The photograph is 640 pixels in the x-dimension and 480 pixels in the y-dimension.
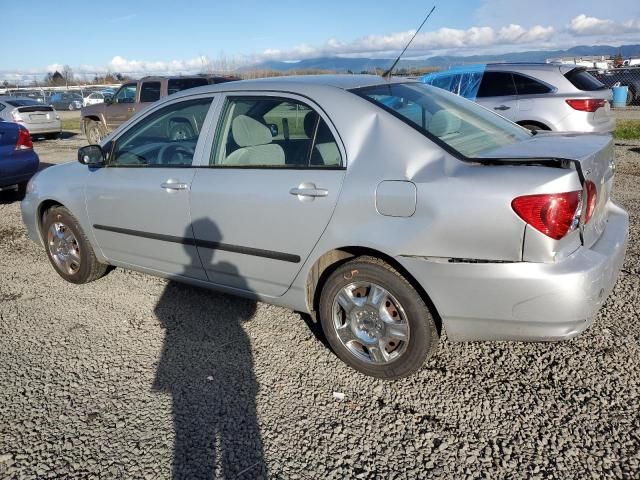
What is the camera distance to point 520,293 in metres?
2.42

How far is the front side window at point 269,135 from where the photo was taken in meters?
3.04

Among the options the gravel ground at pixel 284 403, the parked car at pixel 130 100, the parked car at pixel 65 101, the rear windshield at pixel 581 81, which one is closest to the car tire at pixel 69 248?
the gravel ground at pixel 284 403

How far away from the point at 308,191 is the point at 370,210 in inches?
15.9

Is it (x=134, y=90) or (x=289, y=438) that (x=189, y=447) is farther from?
A: (x=134, y=90)

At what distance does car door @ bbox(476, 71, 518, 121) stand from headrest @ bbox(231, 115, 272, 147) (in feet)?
19.3

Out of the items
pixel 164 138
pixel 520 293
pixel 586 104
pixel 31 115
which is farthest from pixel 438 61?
pixel 31 115

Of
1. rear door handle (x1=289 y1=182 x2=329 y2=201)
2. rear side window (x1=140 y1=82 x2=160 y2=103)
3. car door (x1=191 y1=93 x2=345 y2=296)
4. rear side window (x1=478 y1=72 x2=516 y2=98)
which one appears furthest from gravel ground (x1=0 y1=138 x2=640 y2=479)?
rear side window (x1=140 y1=82 x2=160 y2=103)

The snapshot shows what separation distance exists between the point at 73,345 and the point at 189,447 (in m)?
1.53

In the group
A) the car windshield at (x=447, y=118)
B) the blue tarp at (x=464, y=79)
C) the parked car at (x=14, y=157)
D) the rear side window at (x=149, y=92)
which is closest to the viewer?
the car windshield at (x=447, y=118)

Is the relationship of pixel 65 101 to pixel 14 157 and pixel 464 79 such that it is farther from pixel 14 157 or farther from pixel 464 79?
pixel 464 79

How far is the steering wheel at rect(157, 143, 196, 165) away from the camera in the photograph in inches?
140

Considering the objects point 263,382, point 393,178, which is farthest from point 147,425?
point 393,178

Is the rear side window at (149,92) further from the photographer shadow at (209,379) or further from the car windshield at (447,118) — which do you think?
the car windshield at (447,118)

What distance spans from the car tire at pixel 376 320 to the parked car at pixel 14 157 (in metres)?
6.57
